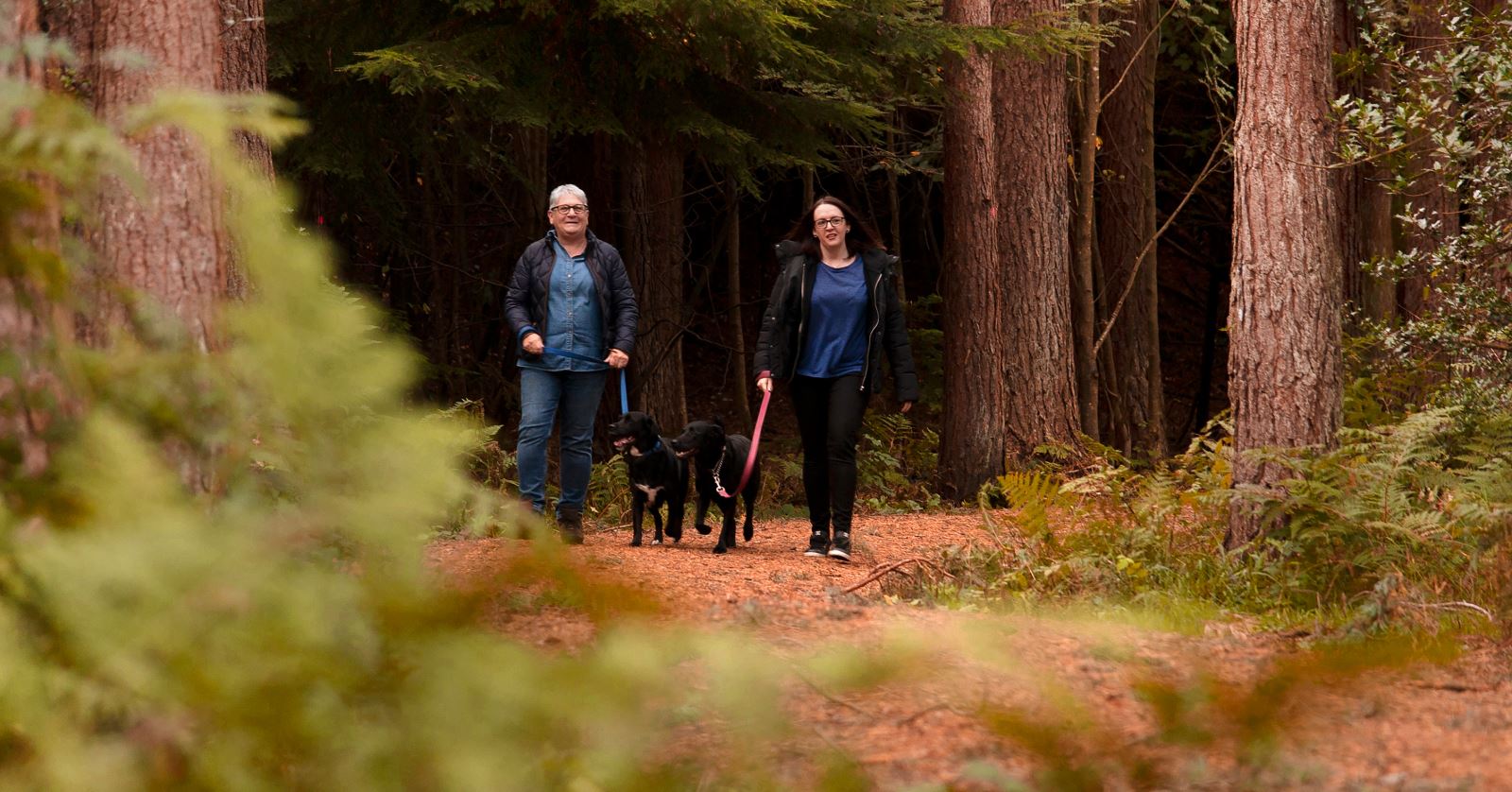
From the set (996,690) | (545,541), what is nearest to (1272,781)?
(996,690)

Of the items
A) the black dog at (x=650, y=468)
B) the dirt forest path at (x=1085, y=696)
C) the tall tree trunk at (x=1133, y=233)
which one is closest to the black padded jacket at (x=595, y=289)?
the black dog at (x=650, y=468)

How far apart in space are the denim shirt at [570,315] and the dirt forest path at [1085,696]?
4.18m

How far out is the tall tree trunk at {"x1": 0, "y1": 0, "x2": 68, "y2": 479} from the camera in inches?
84.5

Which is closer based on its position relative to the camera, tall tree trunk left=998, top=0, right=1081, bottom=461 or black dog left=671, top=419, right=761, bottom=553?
black dog left=671, top=419, right=761, bottom=553

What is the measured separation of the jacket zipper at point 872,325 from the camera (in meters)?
9.25

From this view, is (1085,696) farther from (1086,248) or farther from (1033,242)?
(1086,248)

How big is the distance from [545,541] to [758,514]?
38.3 ft

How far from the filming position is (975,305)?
562 inches

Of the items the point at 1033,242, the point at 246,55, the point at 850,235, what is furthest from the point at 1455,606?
the point at 1033,242

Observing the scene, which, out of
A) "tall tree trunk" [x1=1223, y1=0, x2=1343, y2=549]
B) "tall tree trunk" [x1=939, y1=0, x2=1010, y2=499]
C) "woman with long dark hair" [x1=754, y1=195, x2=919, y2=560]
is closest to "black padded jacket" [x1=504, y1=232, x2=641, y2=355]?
"woman with long dark hair" [x1=754, y1=195, x2=919, y2=560]

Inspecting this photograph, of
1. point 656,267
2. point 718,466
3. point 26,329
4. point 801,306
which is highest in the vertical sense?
point 26,329

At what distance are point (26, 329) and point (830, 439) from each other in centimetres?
708

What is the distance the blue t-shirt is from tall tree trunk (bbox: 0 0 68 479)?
6898mm

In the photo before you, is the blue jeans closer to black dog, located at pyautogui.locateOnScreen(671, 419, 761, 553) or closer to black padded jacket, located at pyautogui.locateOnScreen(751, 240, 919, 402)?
black dog, located at pyautogui.locateOnScreen(671, 419, 761, 553)
